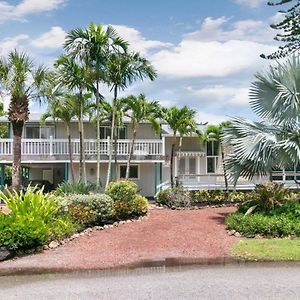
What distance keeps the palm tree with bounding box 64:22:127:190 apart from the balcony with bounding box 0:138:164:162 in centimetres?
718

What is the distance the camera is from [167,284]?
8875 millimetres

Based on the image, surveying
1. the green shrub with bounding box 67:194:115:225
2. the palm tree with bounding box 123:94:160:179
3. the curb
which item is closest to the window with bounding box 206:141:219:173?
the palm tree with bounding box 123:94:160:179

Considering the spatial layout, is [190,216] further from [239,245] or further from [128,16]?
[128,16]

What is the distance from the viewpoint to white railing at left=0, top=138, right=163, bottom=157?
27.4m

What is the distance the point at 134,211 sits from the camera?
1822 centimetres

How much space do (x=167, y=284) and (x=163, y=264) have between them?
80.7 inches

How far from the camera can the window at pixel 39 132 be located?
30.0 m

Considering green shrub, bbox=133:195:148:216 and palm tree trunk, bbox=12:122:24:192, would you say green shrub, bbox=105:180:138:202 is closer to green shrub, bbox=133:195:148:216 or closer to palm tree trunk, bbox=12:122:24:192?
green shrub, bbox=133:195:148:216

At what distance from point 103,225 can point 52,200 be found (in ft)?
8.22

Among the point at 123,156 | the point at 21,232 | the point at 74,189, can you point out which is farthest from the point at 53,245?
the point at 123,156

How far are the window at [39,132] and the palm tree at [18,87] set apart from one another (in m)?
9.69

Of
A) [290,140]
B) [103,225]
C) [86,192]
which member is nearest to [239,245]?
[290,140]

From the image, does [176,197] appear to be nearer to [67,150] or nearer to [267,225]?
[67,150]

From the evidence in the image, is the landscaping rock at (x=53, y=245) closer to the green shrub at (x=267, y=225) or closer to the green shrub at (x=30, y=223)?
the green shrub at (x=30, y=223)
